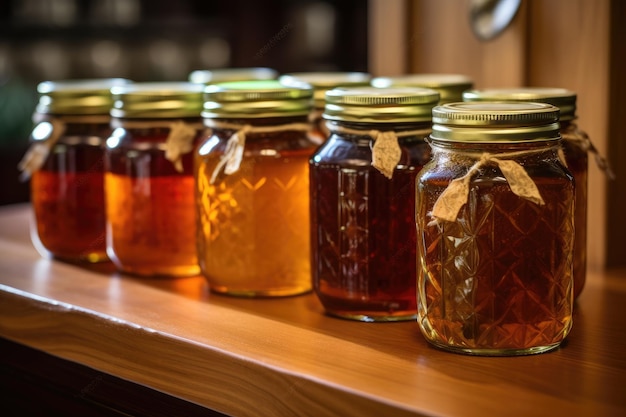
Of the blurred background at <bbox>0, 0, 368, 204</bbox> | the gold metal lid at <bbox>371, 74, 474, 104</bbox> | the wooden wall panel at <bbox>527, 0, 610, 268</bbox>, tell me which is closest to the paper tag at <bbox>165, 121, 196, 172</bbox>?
the gold metal lid at <bbox>371, 74, 474, 104</bbox>

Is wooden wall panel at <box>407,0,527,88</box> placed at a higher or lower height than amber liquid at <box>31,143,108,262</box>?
higher

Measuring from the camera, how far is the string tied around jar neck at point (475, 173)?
86cm

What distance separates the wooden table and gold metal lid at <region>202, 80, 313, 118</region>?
0.21 m

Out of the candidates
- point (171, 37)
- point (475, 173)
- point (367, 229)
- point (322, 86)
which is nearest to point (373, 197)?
point (367, 229)

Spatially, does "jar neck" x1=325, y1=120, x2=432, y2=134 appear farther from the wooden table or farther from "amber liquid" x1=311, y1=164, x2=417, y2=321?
the wooden table

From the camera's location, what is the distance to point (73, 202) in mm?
1368

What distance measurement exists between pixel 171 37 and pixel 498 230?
3.39 metres

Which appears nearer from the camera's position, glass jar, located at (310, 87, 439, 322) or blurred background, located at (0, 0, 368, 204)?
glass jar, located at (310, 87, 439, 322)

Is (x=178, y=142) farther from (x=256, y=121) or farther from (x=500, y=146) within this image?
(x=500, y=146)

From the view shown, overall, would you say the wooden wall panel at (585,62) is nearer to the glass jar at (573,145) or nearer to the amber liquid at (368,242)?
the glass jar at (573,145)

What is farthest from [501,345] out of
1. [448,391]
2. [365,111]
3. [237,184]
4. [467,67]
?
[467,67]

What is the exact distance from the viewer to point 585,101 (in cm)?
126

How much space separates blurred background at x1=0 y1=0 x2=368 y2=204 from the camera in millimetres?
3830

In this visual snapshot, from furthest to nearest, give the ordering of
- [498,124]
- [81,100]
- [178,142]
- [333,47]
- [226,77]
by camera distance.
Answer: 1. [333,47]
2. [226,77]
3. [81,100]
4. [178,142]
5. [498,124]
